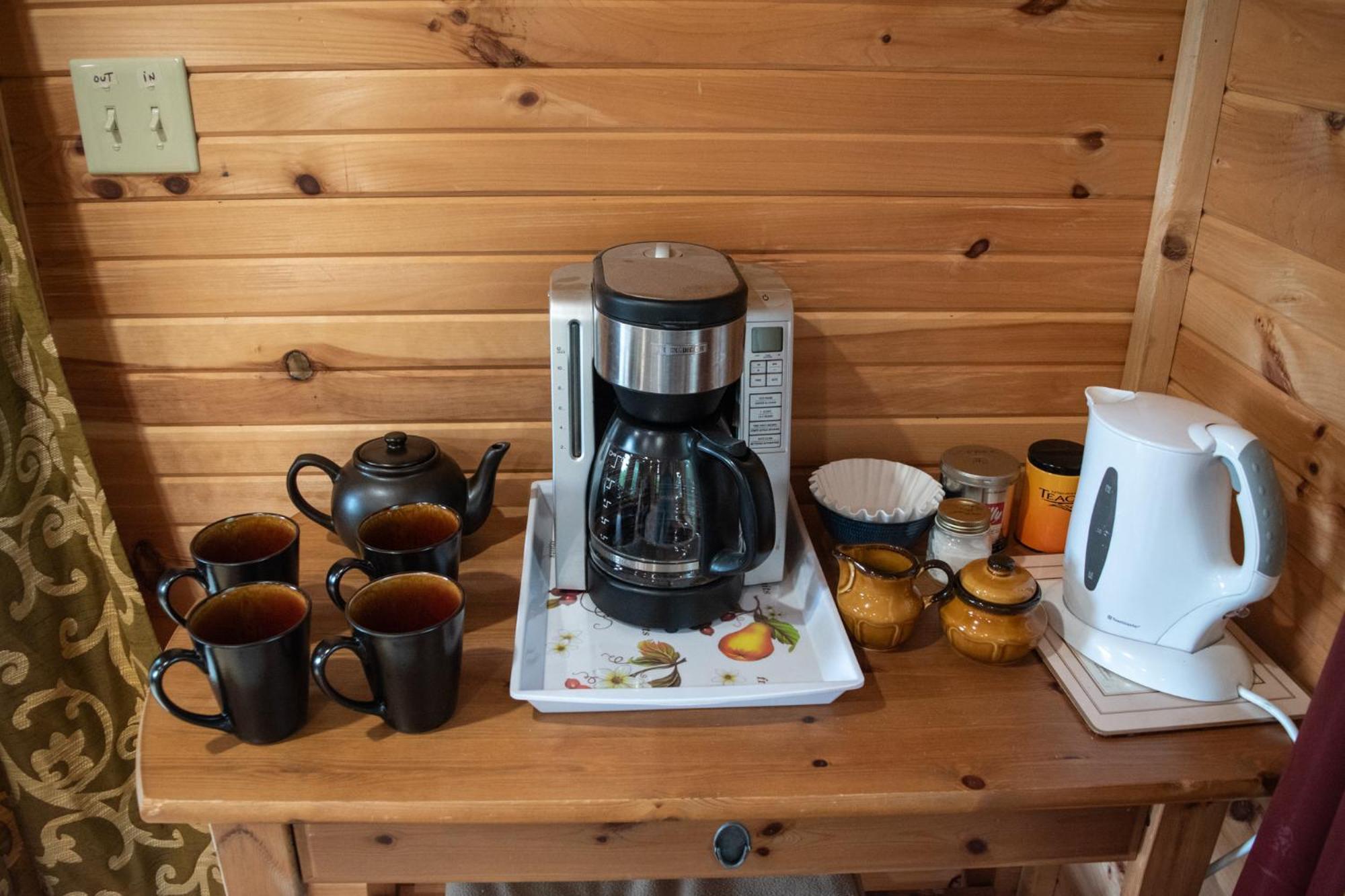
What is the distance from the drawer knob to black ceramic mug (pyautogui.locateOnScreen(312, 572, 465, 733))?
0.25 meters

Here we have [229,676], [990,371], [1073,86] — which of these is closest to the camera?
[229,676]

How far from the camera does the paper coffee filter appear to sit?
3.80 feet

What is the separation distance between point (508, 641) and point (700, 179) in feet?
1.74

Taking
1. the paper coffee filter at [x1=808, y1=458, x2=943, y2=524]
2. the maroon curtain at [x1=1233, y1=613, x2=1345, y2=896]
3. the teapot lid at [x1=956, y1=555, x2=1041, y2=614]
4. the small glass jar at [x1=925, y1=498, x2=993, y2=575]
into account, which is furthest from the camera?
the paper coffee filter at [x1=808, y1=458, x2=943, y2=524]

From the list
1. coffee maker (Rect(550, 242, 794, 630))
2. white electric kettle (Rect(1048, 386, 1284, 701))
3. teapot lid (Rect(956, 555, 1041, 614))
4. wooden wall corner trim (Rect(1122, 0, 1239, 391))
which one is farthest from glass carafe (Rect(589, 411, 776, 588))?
wooden wall corner trim (Rect(1122, 0, 1239, 391))

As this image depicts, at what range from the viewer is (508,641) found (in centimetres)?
97

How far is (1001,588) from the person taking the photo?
932 mm

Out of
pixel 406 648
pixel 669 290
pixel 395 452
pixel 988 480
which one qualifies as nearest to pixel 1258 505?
pixel 988 480

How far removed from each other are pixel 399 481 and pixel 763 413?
15.0 inches

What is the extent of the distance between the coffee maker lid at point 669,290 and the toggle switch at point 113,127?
0.54m

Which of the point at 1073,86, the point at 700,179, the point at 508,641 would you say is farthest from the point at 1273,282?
the point at 508,641

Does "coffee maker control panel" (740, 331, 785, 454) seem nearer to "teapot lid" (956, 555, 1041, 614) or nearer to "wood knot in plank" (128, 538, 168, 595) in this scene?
"teapot lid" (956, 555, 1041, 614)

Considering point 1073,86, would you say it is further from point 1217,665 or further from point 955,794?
point 955,794

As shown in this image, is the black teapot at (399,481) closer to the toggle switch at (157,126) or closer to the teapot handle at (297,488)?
the teapot handle at (297,488)
